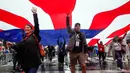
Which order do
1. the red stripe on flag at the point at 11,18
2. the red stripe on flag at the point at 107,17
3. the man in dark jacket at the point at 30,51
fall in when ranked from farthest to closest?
the red stripe on flag at the point at 107,17 → the red stripe on flag at the point at 11,18 → the man in dark jacket at the point at 30,51

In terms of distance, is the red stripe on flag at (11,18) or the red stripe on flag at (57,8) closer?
the red stripe on flag at (57,8)

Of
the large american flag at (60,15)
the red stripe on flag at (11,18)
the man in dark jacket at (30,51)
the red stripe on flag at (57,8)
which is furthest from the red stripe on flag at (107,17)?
the man in dark jacket at (30,51)

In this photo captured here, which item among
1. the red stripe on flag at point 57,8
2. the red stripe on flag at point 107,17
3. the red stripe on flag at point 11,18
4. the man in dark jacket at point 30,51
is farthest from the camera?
the red stripe on flag at point 107,17

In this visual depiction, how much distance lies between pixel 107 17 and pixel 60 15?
161 centimetres

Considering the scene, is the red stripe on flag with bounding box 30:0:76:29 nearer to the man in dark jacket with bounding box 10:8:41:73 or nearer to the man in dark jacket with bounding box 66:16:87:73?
the man in dark jacket with bounding box 66:16:87:73

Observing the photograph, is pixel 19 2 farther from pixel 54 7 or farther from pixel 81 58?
pixel 81 58

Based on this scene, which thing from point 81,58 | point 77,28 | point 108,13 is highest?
point 108,13

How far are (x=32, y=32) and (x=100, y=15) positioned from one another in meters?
4.44

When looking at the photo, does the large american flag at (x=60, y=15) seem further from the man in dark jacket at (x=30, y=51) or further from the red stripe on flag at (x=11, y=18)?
the man in dark jacket at (x=30, y=51)

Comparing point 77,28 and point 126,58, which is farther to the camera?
point 126,58

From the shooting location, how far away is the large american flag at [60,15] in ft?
33.4

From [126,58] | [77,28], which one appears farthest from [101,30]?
[126,58]

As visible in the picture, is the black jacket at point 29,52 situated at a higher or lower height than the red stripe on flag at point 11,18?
lower

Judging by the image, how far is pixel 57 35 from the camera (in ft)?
36.1
